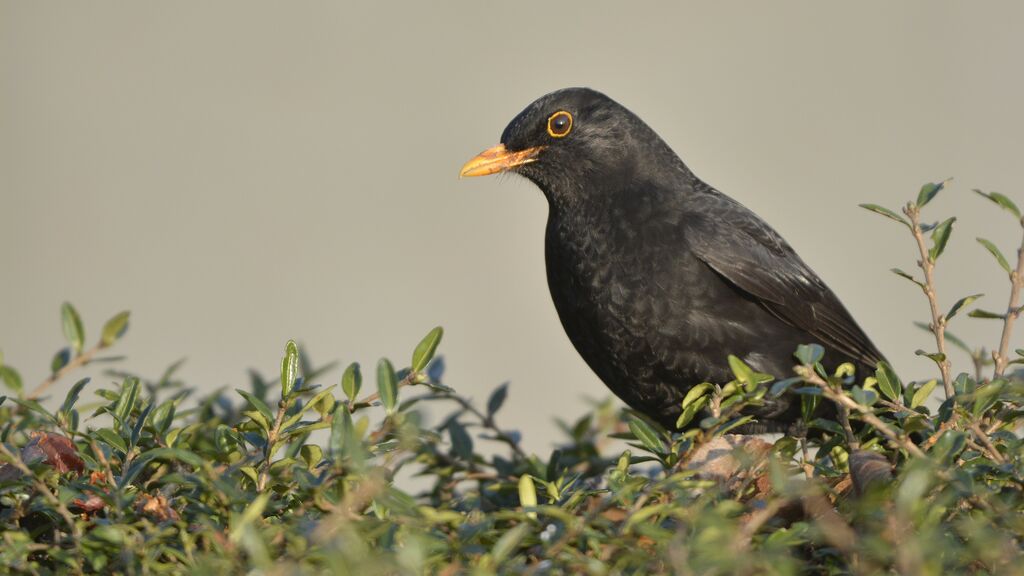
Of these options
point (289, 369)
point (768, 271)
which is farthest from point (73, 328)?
point (768, 271)

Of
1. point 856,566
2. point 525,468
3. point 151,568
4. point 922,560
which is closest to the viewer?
point 922,560

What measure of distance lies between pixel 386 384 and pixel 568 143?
2693mm

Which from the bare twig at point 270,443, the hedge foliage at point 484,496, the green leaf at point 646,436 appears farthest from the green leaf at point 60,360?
the green leaf at point 646,436

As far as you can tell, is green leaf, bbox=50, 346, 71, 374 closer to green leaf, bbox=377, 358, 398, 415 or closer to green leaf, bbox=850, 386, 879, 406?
green leaf, bbox=377, 358, 398, 415

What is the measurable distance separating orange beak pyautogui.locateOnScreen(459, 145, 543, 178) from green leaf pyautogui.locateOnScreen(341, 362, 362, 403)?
8.17 feet

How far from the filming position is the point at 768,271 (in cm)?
444

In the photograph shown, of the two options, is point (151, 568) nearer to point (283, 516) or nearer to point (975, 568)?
point (283, 516)

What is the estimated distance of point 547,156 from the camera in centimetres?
475

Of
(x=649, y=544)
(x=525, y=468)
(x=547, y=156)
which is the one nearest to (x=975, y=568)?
(x=649, y=544)

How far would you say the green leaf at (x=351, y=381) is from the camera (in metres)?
2.33

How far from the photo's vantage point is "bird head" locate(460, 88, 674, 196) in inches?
184

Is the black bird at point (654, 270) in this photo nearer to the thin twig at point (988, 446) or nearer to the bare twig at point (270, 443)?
the thin twig at point (988, 446)

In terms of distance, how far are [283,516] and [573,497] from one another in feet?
1.85

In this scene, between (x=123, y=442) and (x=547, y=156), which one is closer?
(x=123, y=442)
